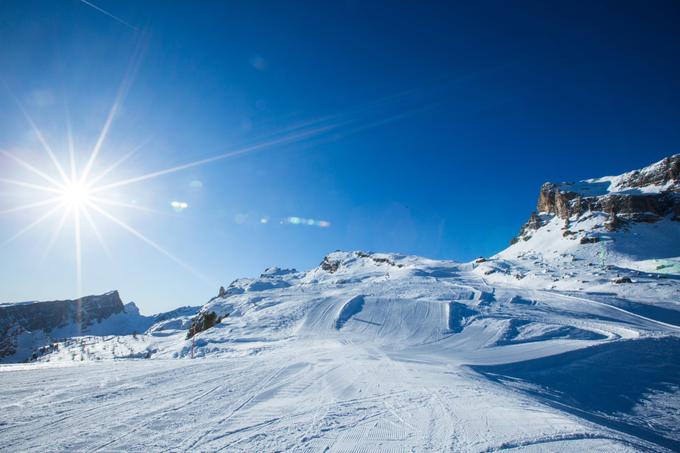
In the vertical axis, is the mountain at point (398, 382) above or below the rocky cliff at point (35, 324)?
below

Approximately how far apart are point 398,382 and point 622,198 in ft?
284

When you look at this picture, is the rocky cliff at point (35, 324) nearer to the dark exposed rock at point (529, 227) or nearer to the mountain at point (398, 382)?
the mountain at point (398, 382)

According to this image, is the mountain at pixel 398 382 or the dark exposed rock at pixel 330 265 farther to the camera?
the dark exposed rock at pixel 330 265

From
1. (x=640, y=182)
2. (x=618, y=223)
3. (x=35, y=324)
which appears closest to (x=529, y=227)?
(x=640, y=182)

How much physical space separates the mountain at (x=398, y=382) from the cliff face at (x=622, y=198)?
44.3 m

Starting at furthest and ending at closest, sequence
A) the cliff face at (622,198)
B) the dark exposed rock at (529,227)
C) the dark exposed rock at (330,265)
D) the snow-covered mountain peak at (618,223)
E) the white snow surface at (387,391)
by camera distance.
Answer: the dark exposed rock at (529,227) → the dark exposed rock at (330,265) → the cliff face at (622,198) → the snow-covered mountain peak at (618,223) → the white snow surface at (387,391)

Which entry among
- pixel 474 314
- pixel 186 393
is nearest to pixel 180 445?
pixel 186 393

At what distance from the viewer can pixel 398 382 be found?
8.48m

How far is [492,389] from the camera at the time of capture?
799 centimetres

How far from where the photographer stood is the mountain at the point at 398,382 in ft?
15.9

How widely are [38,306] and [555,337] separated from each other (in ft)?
922

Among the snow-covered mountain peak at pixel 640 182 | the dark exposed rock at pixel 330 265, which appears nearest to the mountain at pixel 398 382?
the dark exposed rock at pixel 330 265

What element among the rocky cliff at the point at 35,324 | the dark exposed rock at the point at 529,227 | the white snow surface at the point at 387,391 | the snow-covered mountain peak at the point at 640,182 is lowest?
the white snow surface at the point at 387,391

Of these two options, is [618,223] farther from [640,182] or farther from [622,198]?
[640,182]
